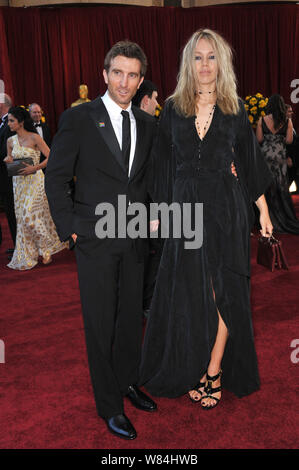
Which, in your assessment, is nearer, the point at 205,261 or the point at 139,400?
the point at 205,261

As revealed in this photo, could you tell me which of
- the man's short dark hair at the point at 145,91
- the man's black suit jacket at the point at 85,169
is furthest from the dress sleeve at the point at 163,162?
the man's short dark hair at the point at 145,91

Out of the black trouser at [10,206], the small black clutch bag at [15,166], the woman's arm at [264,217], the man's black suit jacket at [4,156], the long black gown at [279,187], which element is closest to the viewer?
the woman's arm at [264,217]

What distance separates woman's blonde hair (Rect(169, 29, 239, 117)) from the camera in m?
2.36

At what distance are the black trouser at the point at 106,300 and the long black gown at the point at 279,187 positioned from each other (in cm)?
472

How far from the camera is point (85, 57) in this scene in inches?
457

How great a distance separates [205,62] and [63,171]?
823 millimetres

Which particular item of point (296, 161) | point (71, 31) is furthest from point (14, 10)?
point (296, 161)

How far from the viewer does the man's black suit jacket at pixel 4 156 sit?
19.4 ft

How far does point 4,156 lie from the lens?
598cm

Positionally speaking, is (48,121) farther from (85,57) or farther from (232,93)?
(232,93)

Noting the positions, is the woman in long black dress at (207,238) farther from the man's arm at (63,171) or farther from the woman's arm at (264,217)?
the man's arm at (63,171)

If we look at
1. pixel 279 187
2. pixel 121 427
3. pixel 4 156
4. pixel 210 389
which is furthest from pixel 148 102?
pixel 279 187

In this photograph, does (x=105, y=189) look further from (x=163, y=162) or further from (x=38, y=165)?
(x=38, y=165)

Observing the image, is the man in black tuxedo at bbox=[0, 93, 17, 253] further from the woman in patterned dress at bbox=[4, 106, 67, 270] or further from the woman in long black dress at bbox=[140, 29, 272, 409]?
the woman in long black dress at bbox=[140, 29, 272, 409]
